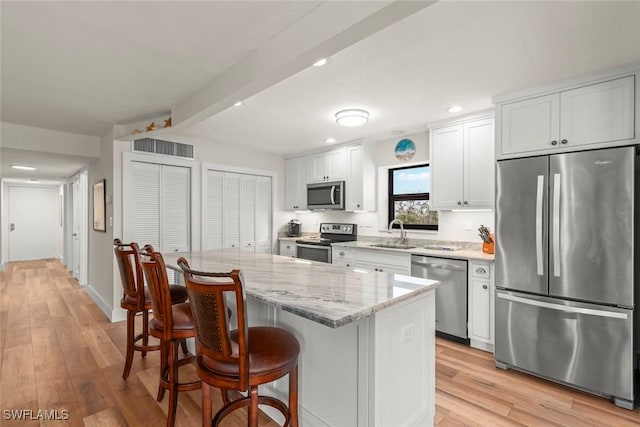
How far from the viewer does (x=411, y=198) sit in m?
4.39

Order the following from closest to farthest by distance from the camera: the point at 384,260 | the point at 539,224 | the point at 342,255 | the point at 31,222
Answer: the point at 539,224
the point at 384,260
the point at 342,255
the point at 31,222

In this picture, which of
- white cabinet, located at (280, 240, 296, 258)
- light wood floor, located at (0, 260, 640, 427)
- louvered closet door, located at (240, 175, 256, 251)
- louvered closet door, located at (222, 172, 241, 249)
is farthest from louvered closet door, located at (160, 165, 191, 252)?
white cabinet, located at (280, 240, 296, 258)

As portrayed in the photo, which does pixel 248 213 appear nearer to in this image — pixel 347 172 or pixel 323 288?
pixel 347 172

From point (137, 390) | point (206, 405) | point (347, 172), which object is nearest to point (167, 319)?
point (206, 405)

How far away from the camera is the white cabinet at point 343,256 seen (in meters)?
4.23

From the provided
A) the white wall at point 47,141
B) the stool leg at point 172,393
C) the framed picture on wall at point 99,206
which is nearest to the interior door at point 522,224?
the stool leg at point 172,393

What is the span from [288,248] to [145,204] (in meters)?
2.27

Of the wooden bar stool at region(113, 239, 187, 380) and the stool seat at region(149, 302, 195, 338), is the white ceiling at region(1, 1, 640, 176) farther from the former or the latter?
the stool seat at region(149, 302, 195, 338)

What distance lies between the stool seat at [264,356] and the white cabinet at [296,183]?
12.4 ft

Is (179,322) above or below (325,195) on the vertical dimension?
below

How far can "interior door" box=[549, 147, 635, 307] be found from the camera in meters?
2.17

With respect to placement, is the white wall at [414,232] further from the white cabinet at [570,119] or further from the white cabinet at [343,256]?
the white cabinet at [570,119]

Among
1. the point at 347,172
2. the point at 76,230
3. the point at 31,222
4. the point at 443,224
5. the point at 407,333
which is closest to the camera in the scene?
the point at 407,333

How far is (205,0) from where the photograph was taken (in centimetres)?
156
